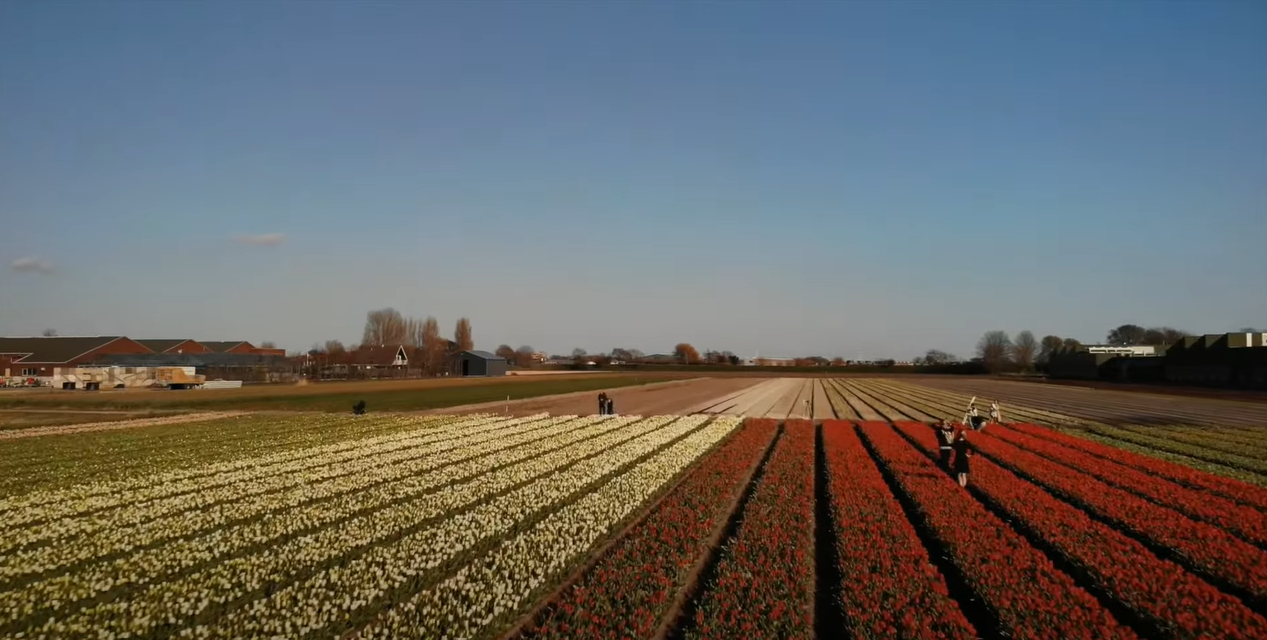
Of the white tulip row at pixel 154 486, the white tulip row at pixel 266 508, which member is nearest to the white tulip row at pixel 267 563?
the white tulip row at pixel 266 508

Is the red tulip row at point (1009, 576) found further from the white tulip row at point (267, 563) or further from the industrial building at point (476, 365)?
the industrial building at point (476, 365)

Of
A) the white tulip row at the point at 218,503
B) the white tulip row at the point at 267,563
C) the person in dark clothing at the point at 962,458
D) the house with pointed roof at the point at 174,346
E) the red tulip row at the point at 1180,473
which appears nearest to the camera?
the white tulip row at the point at 267,563

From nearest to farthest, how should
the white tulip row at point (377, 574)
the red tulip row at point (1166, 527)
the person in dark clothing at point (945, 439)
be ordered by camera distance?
1. the white tulip row at point (377, 574)
2. the red tulip row at point (1166, 527)
3. the person in dark clothing at point (945, 439)

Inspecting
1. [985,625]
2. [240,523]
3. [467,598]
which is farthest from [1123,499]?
[240,523]

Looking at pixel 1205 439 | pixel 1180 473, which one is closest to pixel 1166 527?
pixel 1180 473

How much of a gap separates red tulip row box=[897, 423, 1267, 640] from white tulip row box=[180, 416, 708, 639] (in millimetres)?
12290

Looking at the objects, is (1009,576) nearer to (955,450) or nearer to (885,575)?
(885,575)

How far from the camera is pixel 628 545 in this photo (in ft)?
50.4

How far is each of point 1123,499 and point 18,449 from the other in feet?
144

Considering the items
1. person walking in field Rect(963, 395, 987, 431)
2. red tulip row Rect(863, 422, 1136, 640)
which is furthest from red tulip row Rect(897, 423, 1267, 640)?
person walking in field Rect(963, 395, 987, 431)

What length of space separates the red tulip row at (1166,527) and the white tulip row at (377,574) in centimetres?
1472

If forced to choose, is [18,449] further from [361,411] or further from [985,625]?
[985,625]

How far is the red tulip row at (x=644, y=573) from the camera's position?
11023mm

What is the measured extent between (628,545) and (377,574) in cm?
520
